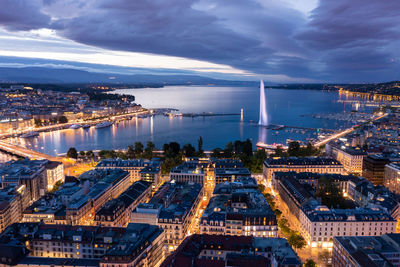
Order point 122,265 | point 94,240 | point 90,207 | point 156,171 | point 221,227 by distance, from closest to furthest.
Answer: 1. point 122,265
2. point 94,240
3. point 221,227
4. point 90,207
5. point 156,171

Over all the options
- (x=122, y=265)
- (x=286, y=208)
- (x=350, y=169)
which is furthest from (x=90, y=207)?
(x=350, y=169)

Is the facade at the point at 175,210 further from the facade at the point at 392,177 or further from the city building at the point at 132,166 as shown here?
the facade at the point at 392,177

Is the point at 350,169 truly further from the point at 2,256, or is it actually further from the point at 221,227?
the point at 2,256

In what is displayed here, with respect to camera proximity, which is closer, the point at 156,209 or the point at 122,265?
the point at 122,265

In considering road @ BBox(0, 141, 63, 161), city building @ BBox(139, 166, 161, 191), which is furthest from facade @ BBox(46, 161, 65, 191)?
road @ BBox(0, 141, 63, 161)

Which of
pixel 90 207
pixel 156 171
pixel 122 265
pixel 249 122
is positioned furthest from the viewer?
pixel 249 122

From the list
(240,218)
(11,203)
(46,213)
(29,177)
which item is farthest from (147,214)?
(29,177)
